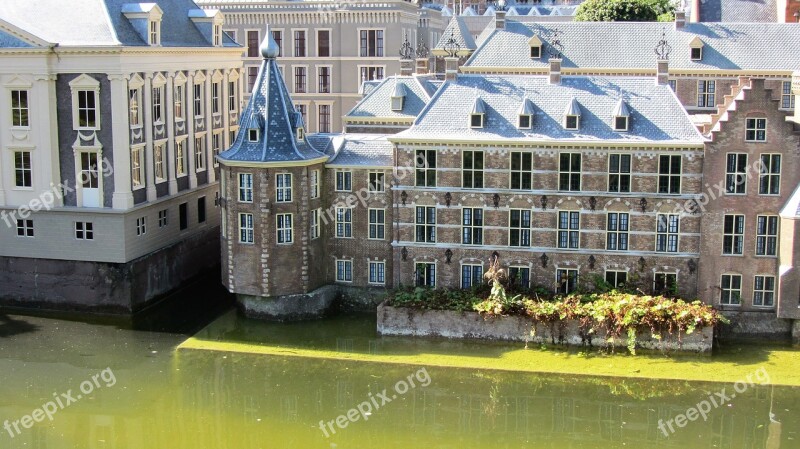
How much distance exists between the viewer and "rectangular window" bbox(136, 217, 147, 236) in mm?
→ 50975

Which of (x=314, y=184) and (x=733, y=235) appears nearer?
(x=733, y=235)

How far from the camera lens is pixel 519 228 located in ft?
154

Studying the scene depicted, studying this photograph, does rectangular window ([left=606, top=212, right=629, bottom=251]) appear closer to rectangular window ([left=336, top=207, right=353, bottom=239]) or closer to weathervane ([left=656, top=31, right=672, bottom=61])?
rectangular window ([left=336, top=207, right=353, bottom=239])

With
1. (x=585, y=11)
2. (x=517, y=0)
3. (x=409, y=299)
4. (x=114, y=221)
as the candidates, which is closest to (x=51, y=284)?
(x=114, y=221)

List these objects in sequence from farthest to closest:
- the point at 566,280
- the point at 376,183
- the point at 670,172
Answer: the point at 376,183 → the point at 566,280 → the point at 670,172

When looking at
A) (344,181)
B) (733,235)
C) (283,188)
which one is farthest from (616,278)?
(283,188)

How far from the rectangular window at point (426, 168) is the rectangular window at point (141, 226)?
1433 centimetres

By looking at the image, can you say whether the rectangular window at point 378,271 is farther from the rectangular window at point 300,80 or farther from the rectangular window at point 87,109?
the rectangular window at point 300,80

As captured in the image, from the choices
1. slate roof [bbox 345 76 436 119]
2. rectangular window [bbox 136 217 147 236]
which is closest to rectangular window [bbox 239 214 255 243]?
rectangular window [bbox 136 217 147 236]

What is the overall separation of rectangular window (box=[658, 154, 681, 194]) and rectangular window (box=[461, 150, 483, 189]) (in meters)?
7.93

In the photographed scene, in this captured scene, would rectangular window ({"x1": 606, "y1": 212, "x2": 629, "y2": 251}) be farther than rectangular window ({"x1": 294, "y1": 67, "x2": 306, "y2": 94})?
No

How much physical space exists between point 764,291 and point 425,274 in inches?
594

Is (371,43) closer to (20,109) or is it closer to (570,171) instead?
(20,109)

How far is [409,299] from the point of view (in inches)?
1799
